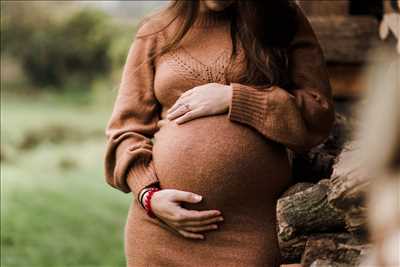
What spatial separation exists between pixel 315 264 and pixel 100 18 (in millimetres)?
7442

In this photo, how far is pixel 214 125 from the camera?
247 centimetres

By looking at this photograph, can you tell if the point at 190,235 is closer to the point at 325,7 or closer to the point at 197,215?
the point at 197,215

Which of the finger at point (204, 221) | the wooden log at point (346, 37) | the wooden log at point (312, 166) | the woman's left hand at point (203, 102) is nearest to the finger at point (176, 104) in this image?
the woman's left hand at point (203, 102)

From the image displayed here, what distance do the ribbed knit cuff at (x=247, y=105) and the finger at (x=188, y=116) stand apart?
12 centimetres

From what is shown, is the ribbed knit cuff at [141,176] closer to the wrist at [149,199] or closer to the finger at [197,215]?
the wrist at [149,199]

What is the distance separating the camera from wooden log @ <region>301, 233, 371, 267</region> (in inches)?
86.4

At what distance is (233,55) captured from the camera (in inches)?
103

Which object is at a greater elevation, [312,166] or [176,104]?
[176,104]

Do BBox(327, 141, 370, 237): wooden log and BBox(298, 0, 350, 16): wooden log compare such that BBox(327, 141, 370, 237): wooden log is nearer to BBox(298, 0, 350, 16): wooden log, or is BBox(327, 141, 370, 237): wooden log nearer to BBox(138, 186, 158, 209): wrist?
BBox(138, 186, 158, 209): wrist

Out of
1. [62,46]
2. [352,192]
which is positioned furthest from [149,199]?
[62,46]

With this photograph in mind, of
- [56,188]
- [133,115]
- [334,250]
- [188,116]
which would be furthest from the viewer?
[56,188]

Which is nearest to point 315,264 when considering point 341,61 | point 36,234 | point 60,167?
point 341,61

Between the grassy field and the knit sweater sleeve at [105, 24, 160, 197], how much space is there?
218 centimetres

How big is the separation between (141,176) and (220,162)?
34cm
